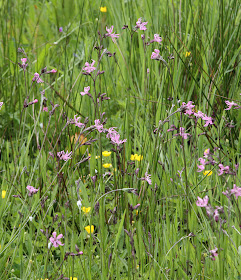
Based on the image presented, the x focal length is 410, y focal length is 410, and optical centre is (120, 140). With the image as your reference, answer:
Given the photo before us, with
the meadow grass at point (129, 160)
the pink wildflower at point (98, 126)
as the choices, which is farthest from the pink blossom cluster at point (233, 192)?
the pink wildflower at point (98, 126)

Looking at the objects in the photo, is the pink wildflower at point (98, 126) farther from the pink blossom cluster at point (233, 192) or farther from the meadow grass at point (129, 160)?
the pink blossom cluster at point (233, 192)

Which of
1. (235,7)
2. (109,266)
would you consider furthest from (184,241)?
(235,7)

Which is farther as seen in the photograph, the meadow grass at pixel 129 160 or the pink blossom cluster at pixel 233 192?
the meadow grass at pixel 129 160

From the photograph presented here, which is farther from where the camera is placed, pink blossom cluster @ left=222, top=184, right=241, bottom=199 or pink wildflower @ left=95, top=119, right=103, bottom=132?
pink wildflower @ left=95, top=119, right=103, bottom=132

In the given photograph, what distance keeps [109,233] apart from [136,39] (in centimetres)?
164

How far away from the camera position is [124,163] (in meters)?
1.81

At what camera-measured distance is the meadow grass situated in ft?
4.49

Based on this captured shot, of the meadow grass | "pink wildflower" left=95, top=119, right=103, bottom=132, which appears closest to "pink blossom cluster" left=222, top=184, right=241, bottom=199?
the meadow grass

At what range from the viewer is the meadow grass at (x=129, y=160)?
1.37 m

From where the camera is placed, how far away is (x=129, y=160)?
182 cm

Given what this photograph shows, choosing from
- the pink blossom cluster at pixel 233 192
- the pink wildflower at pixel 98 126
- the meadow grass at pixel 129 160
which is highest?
the pink wildflower at pixel 98 126

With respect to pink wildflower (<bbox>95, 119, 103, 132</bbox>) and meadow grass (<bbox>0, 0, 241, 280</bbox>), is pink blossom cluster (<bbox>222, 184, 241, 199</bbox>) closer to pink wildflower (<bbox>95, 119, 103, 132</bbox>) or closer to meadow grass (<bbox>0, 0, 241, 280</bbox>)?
meadow grass (<bbox>0, 0, 241, 280</bbox>)

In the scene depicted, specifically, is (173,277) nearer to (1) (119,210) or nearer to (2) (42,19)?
(1) (119,210)

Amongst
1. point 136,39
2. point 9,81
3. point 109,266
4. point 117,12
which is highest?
point 117,12
